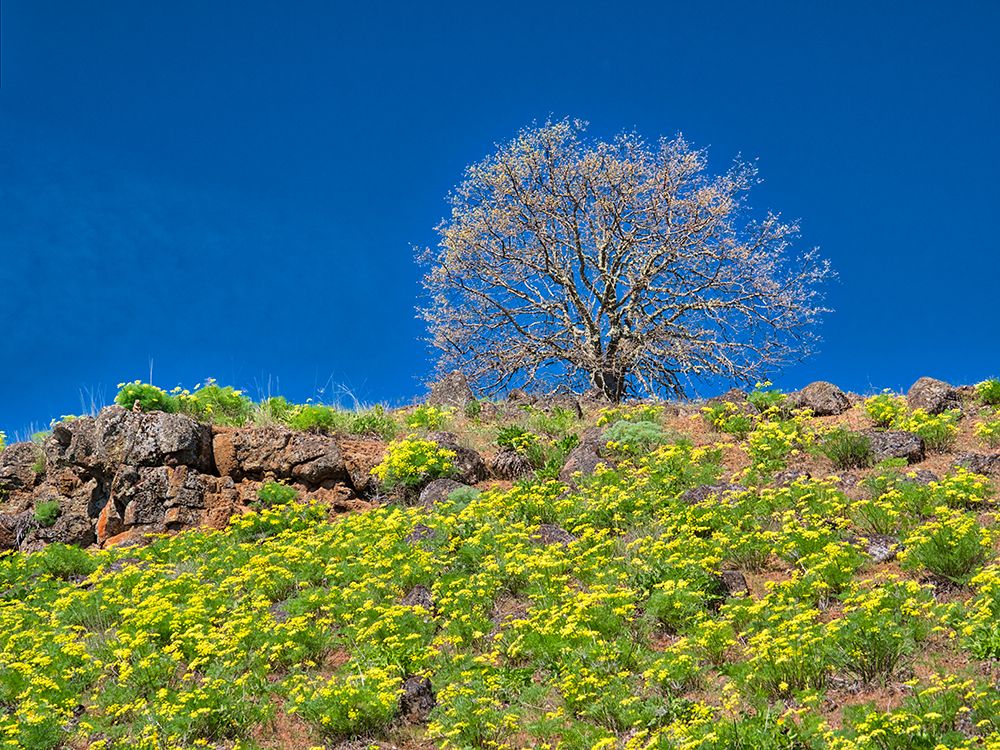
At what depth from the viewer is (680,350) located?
26.1 meters

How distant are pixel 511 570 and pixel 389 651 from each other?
5.60 ft

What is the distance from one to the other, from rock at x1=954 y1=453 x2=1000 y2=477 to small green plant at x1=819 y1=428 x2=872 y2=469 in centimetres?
122

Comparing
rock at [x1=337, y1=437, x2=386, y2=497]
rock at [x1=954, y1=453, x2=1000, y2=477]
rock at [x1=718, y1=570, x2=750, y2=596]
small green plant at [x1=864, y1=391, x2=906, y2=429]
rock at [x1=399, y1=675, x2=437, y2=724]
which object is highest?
rock at [x1=337, y1=437, x2=386, y2=497]

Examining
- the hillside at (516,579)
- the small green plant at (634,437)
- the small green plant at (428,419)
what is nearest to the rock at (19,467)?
the hillside at (516,579)

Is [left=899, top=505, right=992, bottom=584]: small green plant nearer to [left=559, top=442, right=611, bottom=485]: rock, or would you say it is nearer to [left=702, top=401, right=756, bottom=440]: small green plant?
[left=559, top=442, right=611, bottom=485]: rock

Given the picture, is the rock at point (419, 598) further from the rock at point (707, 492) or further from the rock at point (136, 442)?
the rock at point (136, 442)

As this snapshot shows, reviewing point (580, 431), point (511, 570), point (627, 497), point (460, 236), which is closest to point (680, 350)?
point (460, 236)

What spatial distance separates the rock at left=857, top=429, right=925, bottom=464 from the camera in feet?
46.2

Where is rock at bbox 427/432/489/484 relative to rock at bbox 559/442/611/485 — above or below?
above

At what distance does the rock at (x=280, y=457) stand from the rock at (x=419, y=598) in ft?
17.8

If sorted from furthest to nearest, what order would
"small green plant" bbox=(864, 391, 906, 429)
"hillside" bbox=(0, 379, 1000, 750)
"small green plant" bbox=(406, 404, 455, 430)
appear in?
"small green plant" bbox=(406, 404, 455, 430) < "small green plant" bbox=(864, 391, 906, 429) < "hillside" bbox=(0, 379, 1000, 750)

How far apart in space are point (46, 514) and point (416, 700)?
10.4 m

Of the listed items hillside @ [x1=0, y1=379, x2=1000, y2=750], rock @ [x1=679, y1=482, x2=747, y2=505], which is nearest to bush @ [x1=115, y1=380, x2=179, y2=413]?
hillside @ [x1=0, y1=379, x2=1000, y2=750]

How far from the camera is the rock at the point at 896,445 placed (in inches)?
555
